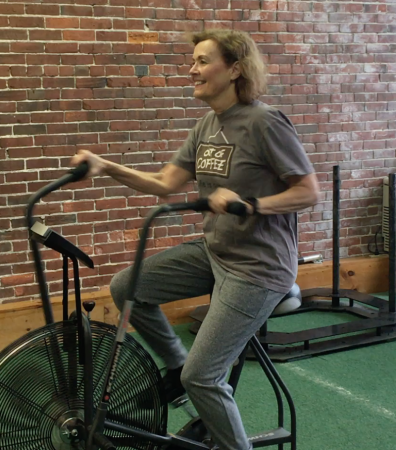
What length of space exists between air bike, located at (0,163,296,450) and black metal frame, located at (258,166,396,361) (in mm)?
1662

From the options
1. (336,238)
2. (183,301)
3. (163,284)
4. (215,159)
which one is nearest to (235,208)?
(215,159)

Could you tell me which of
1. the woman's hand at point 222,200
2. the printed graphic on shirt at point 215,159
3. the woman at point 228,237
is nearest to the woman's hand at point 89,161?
the woman at point 228,237

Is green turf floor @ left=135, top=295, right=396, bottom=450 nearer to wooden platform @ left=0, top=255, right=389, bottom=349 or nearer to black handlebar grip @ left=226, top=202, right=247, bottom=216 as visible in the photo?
wooden platform @ left=0, top=255, right=389, bottom=349

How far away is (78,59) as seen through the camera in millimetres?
4055

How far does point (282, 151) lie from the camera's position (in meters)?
2.26

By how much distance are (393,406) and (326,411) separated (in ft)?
1.11

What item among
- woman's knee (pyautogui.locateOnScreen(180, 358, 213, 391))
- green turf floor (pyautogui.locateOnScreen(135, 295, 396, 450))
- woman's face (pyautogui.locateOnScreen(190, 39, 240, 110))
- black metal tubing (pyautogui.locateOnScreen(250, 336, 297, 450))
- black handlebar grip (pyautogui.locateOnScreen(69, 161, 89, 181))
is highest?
woman's face (pyautogui.locateOnScreen(190, 39, 240, 110))

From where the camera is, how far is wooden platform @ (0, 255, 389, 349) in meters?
4.06

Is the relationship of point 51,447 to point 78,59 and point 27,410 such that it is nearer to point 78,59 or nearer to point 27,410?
point 27,410

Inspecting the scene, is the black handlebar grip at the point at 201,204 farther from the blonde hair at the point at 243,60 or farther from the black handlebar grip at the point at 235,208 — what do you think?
the blonde hair at the point at 243,60

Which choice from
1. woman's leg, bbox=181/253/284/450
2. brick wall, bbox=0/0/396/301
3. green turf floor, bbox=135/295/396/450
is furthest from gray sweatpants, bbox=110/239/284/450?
brick wall, bbox=0/0/396/301

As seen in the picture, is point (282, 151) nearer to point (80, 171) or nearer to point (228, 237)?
point (228, 237)

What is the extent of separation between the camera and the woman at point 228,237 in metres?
2.27

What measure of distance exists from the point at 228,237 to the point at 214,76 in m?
0.59
